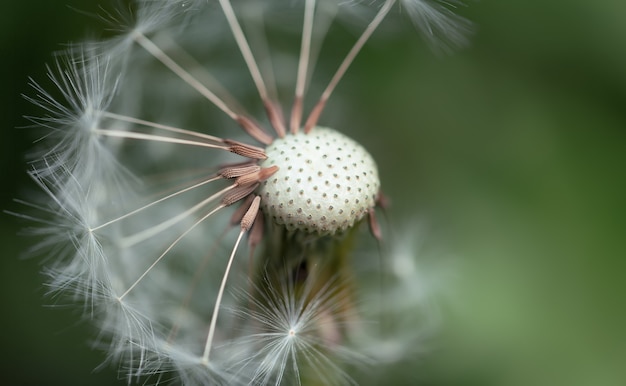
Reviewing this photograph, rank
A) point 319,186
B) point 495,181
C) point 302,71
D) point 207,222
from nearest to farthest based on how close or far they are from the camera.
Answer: point 319,186 → point 302,71 → point 207,222 → point 495,181

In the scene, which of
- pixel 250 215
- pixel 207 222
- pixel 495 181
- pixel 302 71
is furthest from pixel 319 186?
pixel 495 181

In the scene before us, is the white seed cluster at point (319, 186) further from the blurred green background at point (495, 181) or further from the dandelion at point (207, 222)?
the blurred green background at point (495, 181)

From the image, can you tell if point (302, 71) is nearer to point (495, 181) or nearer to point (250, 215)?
point (250, 215)

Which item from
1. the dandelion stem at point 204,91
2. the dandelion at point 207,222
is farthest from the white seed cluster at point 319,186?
the dandelion stem at point 204,91

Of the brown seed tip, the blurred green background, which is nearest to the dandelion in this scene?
the brown seed tip

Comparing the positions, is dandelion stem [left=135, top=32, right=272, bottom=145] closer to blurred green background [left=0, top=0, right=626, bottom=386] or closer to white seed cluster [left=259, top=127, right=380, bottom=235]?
white seed cluster [left=259, top=127, right=380, bottom=235]

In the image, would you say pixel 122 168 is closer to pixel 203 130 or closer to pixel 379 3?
pixel 203 130
